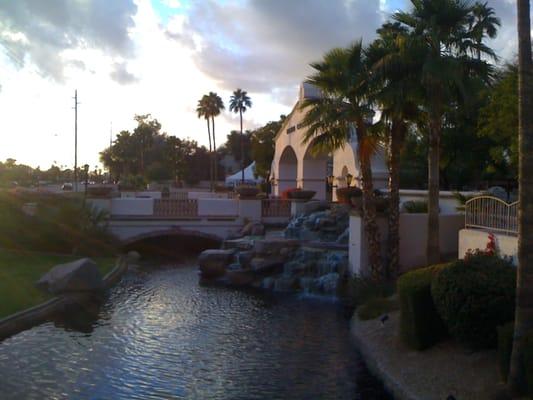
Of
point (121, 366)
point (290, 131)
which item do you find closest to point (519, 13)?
point (121, 366)

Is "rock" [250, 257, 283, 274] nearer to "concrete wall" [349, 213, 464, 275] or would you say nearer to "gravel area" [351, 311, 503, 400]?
"concrete wall" [349, 213, 464, 275]

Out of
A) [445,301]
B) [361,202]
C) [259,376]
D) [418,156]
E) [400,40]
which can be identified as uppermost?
[400,40]

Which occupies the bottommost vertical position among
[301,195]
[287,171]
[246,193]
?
[301,195]

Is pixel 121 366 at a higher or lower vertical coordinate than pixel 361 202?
lower

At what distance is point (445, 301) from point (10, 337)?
9.71 metres

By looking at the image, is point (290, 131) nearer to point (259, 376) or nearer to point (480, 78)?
point (480, 78)

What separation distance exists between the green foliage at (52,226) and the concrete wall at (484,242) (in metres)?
17.2

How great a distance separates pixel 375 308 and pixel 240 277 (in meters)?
8.59

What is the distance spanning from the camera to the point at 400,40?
1633 cm

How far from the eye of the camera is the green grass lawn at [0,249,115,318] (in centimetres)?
1631

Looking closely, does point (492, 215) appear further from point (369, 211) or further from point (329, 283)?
point (329, 283)

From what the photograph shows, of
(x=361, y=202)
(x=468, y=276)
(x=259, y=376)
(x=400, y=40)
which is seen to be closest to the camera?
(x=468, y=276)

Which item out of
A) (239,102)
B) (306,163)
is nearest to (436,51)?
(306,163)

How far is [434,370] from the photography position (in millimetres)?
10438
